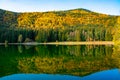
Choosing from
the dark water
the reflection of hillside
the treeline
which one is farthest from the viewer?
the treeline

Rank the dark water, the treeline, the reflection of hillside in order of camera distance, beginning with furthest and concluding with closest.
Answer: the treeline < the reflection of hillside < the dark water

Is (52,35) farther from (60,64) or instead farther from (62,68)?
(62,68)

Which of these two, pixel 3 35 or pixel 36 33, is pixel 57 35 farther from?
pixel 3 35

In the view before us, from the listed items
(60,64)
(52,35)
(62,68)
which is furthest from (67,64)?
(52,35)

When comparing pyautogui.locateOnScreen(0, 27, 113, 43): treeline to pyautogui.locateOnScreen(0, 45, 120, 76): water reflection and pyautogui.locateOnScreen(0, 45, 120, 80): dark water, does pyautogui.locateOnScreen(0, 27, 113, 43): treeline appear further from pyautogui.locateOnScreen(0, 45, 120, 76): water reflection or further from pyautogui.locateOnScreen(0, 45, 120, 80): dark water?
pyautogui.locateOnScreen(0, 45, 120, 80): dark water

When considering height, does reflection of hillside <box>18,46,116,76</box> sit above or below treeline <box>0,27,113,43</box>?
above

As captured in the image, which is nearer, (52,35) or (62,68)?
(62,68)

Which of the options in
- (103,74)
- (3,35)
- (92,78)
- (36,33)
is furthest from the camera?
(36,33)

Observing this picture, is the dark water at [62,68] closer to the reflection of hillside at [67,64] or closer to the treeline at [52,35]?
the reflection of hillside at [67,64]

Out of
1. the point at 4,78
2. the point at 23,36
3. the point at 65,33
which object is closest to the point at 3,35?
the point at 23,36

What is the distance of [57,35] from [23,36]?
20.8 meters

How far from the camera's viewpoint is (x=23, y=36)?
621ft

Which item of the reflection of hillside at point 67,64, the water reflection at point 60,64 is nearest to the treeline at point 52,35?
the water reflection at point 60,64

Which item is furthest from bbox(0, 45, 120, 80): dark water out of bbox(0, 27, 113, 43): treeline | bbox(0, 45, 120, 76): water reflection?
bbox(0, 27, 113, 43): treeline
